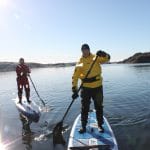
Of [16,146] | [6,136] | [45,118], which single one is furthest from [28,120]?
[16,146]

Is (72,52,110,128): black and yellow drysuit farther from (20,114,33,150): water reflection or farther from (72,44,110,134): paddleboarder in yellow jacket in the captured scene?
(20,114,33,150): water reflection

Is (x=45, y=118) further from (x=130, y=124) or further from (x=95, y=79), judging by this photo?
(x=95, y=79)

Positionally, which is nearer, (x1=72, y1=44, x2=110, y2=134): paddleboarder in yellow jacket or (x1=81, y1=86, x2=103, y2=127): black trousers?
(x1=72, y1=44, x2=110, y2=134): paddleboarder in yellow jacket

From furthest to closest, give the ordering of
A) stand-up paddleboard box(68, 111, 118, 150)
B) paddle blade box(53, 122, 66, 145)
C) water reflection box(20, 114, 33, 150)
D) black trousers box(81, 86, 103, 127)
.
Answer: water reflection box(20, 114, 33, 150), paddle blade box(53, 122, 66, 145), black trousers box(81, 86, 103, 127), stand-up paddleboard box(68, 111, 118, 150)

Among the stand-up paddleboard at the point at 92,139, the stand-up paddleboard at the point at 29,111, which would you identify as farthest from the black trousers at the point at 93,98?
the stand-up paddleboard at the point at 29,111

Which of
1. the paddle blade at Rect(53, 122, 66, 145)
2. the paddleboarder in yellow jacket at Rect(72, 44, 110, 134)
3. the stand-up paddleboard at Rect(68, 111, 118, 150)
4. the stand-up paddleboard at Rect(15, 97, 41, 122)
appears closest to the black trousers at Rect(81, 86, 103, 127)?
the paddleboarder in yellow jacket at Rect(72, 44, 110, 134)

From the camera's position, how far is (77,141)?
9.14 m

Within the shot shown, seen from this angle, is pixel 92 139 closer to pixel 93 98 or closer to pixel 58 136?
pixel 93 98

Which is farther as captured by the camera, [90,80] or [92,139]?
[90,80]

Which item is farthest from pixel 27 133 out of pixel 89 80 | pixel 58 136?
pixel 89 80

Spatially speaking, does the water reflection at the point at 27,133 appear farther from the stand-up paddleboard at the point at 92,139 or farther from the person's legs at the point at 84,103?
the person's legs at the point at 84,103

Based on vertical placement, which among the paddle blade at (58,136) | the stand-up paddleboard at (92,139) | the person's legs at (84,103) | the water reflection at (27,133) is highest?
the person's legs at (84,103)

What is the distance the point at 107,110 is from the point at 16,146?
22.6ft

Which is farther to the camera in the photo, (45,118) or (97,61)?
(45,118)
